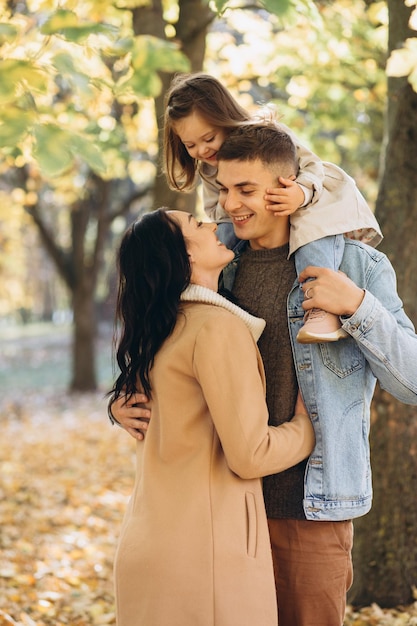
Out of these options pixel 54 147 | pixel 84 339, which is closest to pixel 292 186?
pixel 54 147

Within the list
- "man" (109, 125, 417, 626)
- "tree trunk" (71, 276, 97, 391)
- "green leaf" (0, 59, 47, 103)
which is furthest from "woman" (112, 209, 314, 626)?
"tree trunk" (71, 276, 97, 391)

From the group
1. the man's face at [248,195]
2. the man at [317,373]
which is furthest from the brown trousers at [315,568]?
the man's face at [248,195]

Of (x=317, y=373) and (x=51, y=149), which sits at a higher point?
(x=51, y=149)

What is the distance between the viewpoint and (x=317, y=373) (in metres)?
2.42

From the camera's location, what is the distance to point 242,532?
7.41ft

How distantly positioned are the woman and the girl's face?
2.21 ft

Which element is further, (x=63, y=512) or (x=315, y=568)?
(x=63, y=512)

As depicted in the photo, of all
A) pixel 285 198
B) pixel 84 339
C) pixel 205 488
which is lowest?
pixel 84 339

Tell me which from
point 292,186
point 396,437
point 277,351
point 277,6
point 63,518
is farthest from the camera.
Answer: point 63,518

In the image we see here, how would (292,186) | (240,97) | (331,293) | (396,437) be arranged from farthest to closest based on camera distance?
(240,97) < (396,437) < (292,186) < (331,293)

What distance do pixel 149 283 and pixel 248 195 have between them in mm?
488

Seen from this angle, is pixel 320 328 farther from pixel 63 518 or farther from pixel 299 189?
pixel 63 518

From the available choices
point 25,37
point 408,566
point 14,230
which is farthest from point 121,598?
point 14,230

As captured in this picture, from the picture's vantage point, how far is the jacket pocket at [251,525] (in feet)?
7.43
